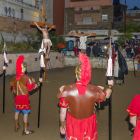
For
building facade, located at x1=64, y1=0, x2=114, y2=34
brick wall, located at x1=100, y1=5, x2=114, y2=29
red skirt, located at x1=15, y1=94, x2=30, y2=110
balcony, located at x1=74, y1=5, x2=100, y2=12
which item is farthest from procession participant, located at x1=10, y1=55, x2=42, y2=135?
balcony, located at x1=74, y1=5, x2=100, y2=12

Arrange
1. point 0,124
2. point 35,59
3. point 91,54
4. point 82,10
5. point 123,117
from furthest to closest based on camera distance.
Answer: point 82,10
point 91,54
point 35,59
point 123,117
point 0,124

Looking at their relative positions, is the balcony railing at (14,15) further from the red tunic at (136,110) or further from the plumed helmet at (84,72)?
the red tunic at (136,110)

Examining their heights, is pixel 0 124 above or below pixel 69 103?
below

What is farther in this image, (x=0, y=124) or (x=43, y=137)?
(x=0, y=124)

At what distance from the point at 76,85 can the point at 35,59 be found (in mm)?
12245

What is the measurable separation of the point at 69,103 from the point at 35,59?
481 inches

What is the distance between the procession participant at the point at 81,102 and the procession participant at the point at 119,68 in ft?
22.3

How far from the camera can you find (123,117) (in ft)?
19.1

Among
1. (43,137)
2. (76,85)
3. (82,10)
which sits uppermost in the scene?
(82,10)

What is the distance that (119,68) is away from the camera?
9.88 metres

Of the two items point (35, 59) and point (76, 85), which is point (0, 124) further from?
point (35, 59)

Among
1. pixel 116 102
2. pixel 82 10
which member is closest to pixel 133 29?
pixel 82 10

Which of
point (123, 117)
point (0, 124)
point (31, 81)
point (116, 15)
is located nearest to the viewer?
point (31, 81)

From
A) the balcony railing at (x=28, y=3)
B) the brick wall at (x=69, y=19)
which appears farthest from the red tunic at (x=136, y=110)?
the brick wall at (x=69, y=19)
